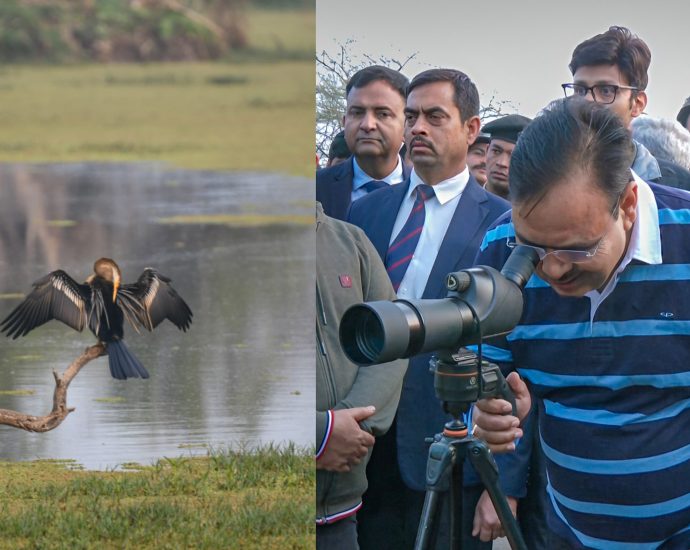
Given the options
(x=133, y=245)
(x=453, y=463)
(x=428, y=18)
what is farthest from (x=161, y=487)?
(x=453, y=463)

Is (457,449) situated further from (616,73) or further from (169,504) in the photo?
(169,504)

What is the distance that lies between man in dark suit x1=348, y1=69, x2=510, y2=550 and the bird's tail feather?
4.04 ft

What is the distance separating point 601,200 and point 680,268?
21cm

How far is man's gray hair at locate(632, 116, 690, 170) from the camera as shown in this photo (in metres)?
2.13

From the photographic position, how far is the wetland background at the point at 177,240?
332 cm

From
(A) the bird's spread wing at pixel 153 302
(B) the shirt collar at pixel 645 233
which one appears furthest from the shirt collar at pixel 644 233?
(A) the bird's spread wing at pixel 153 302

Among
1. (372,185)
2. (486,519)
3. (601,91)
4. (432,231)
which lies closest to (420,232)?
(432,231)

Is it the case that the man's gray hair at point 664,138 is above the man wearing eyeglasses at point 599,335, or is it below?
above

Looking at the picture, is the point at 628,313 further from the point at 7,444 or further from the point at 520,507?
the point at 7,444

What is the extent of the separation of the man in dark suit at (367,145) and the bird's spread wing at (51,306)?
1.24 meters

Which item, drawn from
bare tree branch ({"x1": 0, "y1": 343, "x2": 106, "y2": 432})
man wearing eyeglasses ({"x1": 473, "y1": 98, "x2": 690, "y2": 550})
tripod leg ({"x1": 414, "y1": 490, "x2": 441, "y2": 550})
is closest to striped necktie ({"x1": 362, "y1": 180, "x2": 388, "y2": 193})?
man wearing eyeglasses ({"x1": 473, "y1": 98, "x2": 690, "y2": 550})

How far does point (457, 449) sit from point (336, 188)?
113 centimetres

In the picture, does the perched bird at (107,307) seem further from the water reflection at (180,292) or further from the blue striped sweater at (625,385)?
the blue striped sweater at (625,385)

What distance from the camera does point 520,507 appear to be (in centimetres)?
214
